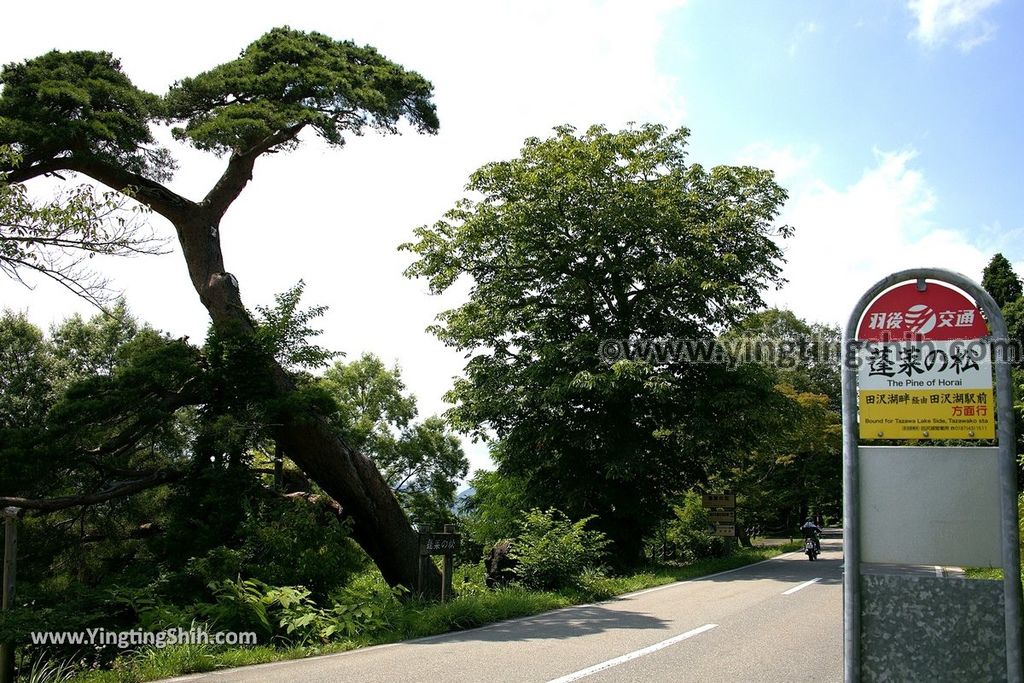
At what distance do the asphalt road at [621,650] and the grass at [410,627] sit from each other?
0.29 m

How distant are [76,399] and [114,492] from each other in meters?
1.41

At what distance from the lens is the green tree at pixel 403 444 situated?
25.1m

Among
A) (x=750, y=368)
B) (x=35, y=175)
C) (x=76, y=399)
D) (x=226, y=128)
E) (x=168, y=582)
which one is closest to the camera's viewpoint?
(x=168, y=582)

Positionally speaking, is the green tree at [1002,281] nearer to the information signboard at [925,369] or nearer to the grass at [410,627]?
the grass at [410,627]

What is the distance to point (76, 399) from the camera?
35.5ft

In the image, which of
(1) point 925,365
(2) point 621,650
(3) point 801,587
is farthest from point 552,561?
(1) point 925,365

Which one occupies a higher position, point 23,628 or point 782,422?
point 782,422

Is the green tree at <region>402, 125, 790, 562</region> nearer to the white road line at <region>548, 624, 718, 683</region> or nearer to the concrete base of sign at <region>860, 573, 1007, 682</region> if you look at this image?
the white road line at <region>548, 624, 718, 683</region>

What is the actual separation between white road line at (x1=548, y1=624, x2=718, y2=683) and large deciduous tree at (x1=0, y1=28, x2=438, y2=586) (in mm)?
4821

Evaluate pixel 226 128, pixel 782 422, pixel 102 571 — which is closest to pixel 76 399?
pixel 102 571

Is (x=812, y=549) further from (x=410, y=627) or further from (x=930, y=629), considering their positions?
(x=930, y=629)

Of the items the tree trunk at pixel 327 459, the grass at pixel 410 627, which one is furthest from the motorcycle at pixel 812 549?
the tree trunk at pixel 327 459

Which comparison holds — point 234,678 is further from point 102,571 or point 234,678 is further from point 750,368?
point 750,368

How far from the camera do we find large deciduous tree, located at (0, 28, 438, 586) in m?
11.8
